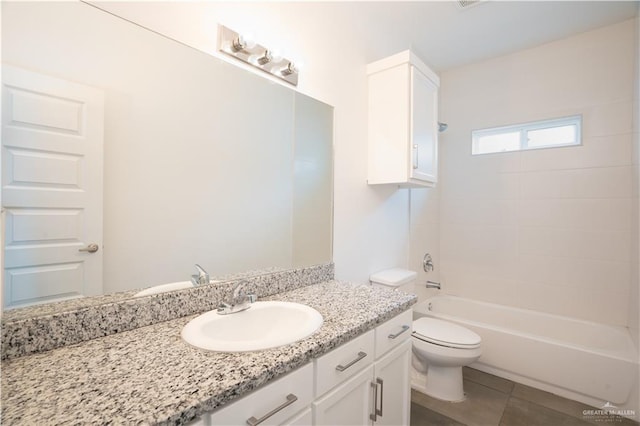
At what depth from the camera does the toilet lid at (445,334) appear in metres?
1.81

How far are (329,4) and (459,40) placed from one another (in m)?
1.27

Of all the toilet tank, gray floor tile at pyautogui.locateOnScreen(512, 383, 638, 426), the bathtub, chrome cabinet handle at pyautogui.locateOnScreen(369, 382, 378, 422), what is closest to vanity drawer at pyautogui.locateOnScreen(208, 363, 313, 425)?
chrome cabinet handle at pyautogui.locateOnScreen(369, 382, 378, 422)

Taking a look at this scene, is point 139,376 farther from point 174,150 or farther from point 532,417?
point 532,417

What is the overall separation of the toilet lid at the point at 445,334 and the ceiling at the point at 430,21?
1950mm

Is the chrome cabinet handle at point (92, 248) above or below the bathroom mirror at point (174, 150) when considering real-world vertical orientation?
below

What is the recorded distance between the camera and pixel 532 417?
1730 mm

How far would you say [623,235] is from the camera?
6.81 ft

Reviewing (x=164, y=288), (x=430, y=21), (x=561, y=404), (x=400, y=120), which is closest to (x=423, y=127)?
(x=400, y=120)

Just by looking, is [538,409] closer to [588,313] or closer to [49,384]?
[588,313]

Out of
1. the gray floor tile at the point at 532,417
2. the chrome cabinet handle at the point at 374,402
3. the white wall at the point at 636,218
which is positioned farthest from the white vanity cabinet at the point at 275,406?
the white wall at the point at 636,218

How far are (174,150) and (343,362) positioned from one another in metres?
0.98

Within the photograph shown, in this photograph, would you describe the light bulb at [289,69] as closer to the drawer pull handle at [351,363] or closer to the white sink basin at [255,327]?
the white sink basin at [255,327]

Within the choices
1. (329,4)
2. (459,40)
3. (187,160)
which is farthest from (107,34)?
(459,40)

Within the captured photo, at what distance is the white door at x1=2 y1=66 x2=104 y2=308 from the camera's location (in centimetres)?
75
